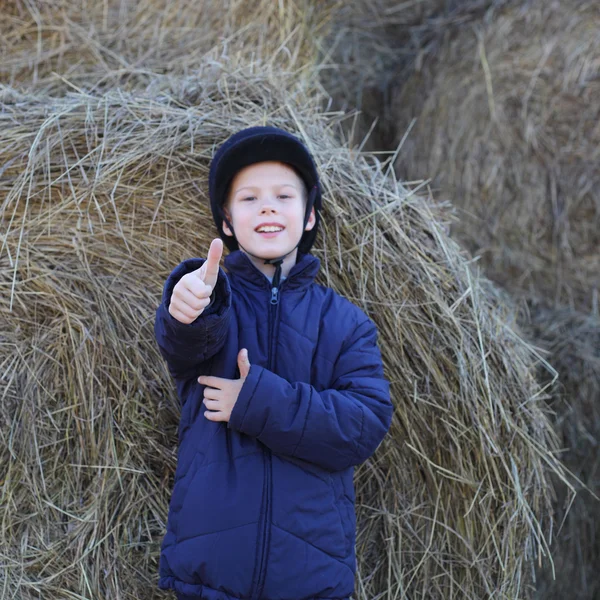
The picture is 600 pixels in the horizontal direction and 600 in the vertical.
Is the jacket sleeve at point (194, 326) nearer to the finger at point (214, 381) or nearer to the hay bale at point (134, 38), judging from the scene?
the finger at point (214, 381)

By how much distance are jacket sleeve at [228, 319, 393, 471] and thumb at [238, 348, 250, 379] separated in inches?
0.6

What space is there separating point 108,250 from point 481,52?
57.8 inches

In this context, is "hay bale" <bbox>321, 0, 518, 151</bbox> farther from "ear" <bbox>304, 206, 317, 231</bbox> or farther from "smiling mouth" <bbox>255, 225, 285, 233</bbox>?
"smiling mouth" <bbox>255, 225, 285, 233</bbox>

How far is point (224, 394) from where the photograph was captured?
1.44m

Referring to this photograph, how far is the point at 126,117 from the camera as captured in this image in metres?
1.86

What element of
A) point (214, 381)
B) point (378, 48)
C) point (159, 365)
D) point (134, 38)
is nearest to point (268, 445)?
point (214, 381)

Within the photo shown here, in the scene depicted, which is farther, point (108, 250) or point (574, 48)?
point (574, 48)

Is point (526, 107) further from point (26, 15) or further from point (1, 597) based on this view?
point (1, 597)

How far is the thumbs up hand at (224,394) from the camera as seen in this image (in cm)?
143

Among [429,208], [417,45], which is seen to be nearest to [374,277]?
[429,208]

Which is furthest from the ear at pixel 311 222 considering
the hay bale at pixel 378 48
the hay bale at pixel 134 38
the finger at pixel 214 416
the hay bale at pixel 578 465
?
the hay bale at pixel 378 48

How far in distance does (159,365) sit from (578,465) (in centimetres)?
121

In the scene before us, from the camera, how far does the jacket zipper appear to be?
135 centimetres

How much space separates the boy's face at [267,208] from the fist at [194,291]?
0.86ft
